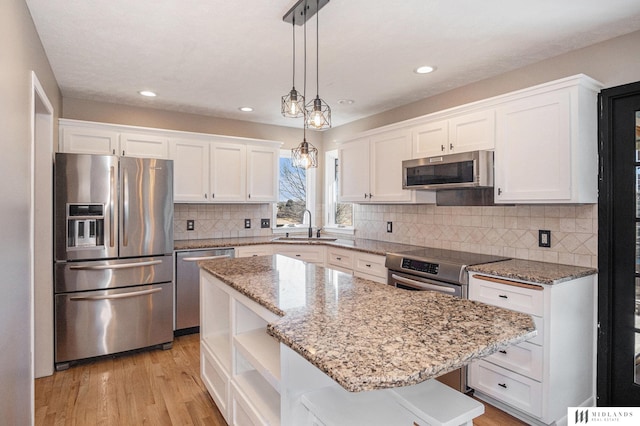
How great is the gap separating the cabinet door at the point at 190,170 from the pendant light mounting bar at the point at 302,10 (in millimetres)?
2222

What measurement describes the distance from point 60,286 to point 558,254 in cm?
387

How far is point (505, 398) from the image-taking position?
7.73 ft

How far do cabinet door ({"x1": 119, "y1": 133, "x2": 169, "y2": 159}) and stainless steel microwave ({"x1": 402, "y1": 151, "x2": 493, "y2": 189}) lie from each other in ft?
8.12

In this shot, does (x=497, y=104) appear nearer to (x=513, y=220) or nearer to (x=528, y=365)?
(x=513, y=220)

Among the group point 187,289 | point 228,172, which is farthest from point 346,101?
point 187,289

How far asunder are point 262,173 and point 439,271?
253 centimetres

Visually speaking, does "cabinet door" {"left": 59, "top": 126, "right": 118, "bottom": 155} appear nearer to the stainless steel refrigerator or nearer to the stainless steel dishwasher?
the stainless steel refrigerator

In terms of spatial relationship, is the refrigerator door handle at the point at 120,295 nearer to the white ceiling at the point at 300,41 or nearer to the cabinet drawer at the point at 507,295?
the white ceiling at the point at 300,41

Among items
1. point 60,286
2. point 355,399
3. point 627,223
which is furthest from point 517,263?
point 60,286

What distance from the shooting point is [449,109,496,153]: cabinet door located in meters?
2.77

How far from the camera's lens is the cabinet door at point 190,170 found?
3.91m

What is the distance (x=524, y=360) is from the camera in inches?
89.7

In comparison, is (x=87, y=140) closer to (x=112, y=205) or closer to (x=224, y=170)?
(x=112, y=205)

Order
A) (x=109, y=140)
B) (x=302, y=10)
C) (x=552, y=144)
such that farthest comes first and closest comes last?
(x=109, y=140)
(x=552, y=144)
(x=302, y=10)
